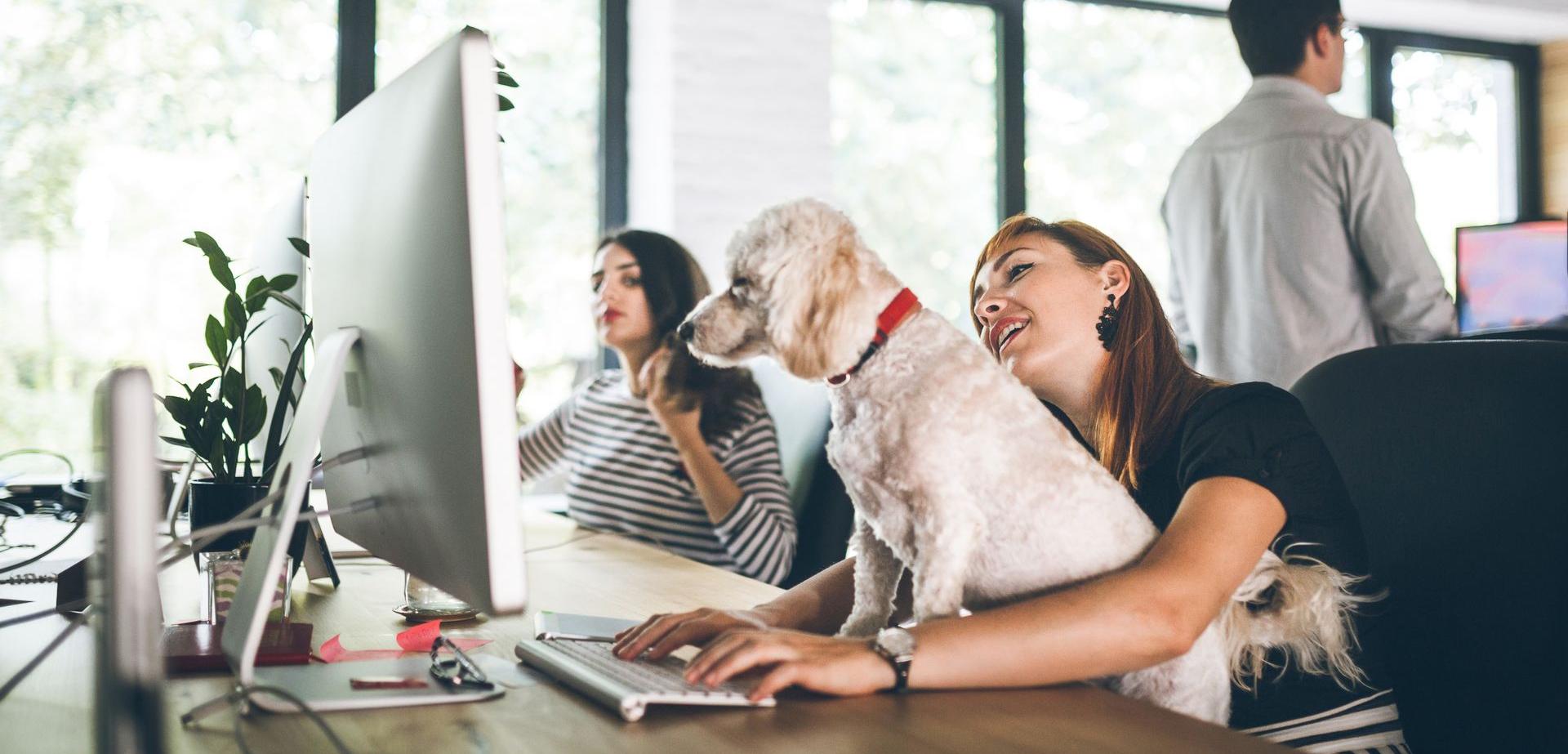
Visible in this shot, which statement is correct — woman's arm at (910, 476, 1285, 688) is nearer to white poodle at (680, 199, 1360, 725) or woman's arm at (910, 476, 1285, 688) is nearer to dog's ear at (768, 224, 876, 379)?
white poodle at (680, 199, 1360, 725)

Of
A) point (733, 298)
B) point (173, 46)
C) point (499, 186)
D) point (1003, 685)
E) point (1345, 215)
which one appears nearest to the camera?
point (499, 186)

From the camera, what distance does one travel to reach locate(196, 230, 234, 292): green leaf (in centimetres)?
110

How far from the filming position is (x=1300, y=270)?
2.35 meters

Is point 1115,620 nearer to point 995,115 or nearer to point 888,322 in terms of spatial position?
point 888,322

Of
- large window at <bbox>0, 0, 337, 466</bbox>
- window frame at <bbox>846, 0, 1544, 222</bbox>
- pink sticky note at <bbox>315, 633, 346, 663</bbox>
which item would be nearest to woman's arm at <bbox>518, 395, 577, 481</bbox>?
large window at <bbox>0, 0, 337, 466</bbox>

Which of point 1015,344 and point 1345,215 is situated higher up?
point 1345,215

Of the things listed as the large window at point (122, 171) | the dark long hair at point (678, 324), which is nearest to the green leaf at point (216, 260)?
the dark long hair at point (678, 324)

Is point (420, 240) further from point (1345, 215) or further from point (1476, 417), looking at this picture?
point (1345, 215)

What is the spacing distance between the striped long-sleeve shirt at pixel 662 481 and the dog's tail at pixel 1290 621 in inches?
42.3

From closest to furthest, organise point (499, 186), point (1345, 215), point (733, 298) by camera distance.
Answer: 1. point (499, 186)
2. point (733, 298)
3. point (1345, 215)

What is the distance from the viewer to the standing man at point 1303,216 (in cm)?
228

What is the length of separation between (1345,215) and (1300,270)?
0.13 metres

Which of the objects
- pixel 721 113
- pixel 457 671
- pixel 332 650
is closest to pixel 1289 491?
pixel 457 671

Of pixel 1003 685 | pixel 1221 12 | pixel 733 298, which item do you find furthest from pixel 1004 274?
pixel 1221 12
